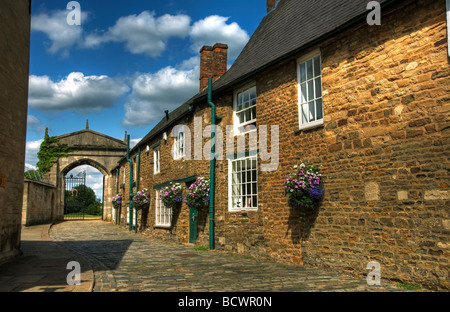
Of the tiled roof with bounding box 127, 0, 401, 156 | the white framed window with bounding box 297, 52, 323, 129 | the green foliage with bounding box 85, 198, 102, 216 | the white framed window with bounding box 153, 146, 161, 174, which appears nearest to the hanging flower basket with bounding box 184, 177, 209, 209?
the tiled roof with bounding box 127, 0, 401, 156

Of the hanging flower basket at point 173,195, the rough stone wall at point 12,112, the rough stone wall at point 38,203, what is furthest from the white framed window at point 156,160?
the rough stone wall at point 12,112

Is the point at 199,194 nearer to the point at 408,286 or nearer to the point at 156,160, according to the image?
the point at 156,160

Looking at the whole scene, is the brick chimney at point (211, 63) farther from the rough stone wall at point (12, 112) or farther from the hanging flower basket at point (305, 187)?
the hanging flower basket at point (305, 187)

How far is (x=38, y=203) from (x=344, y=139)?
21458 millimetres

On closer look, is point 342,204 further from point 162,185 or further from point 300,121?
point 162,185

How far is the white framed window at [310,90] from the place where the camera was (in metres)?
8.36

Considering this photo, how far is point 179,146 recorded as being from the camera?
Answer: 15258 mm

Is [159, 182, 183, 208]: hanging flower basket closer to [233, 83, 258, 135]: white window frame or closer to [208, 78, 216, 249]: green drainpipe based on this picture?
[208, 78, 216, 249]: green drainpipe

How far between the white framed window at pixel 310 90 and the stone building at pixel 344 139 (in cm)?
3

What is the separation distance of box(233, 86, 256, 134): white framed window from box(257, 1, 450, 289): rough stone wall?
6.80ft

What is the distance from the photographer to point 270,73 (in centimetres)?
984

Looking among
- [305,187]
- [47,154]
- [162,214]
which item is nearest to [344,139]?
[305,187]

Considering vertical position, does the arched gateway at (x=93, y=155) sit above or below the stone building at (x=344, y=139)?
above

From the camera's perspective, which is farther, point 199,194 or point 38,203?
point 38,203
